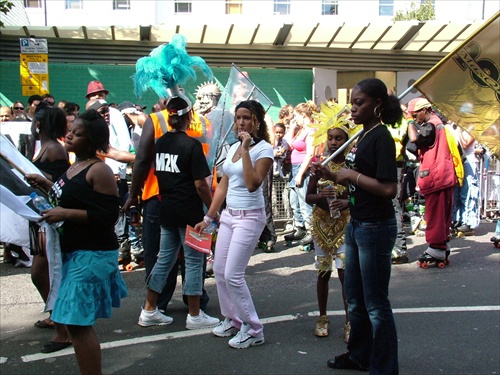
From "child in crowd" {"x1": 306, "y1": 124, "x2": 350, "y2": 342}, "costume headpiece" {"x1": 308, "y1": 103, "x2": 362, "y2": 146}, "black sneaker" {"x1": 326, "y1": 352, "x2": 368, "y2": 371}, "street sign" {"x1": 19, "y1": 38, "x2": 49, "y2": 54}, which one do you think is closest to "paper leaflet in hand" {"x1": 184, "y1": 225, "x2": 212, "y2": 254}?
"child in crowd" {"x1": 306, "y1": 124, "x2": 350, "y2": 342}

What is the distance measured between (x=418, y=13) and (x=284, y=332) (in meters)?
23.4

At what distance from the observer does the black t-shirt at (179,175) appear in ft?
17.1

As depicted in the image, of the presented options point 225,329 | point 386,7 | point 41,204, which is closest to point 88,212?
point 41,204

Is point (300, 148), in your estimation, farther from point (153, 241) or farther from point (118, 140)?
point (153, 241)

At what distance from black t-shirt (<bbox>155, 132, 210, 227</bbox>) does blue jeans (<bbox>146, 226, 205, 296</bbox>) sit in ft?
0.45

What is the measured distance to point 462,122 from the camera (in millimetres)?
4551

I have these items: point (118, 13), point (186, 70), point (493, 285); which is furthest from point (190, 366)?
point (118, 13)

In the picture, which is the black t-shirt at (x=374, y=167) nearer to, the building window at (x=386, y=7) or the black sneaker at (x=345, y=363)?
the black sneaker at (x=345, y=363)

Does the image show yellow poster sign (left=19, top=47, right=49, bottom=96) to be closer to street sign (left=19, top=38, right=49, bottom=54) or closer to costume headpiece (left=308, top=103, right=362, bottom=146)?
street sign (left=19, top=38, right=49, bottom=54)

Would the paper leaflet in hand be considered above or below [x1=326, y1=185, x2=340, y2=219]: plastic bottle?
below

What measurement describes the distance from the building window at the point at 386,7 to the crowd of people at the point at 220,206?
63.8ft

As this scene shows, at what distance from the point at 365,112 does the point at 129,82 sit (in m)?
13.1

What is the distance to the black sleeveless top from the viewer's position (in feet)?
12.5

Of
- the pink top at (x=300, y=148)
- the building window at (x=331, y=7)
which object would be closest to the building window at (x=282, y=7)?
the building window at (x=331, y=7)
